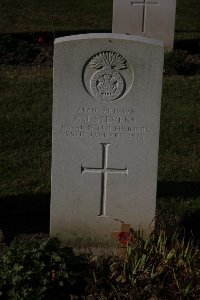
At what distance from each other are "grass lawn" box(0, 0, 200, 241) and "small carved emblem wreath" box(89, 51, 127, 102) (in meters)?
1.30

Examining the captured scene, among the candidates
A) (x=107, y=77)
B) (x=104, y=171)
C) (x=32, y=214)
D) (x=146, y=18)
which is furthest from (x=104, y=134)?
(x=146, y=18)

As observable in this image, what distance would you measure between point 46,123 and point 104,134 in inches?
134

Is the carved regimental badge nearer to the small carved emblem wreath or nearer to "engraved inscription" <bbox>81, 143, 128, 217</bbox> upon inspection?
the small carved emblem wreath

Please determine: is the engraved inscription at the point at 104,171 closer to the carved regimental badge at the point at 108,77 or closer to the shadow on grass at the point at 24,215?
the carved regimental badge at the point at 108,77

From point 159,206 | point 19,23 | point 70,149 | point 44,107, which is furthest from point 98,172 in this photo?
point 19,23

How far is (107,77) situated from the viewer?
559 centimetres

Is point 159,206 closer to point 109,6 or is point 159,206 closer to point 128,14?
point 128,14

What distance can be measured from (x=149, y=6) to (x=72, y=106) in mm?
6589

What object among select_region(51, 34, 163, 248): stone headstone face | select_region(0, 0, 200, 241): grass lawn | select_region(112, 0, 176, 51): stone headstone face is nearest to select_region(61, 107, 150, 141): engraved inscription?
select_region(51, 34, 163, 248): stone headstone face

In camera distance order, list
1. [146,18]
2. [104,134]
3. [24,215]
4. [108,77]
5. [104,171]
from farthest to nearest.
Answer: [146,18] < [24,215] < [104,171] < [104,134] < [108,77]

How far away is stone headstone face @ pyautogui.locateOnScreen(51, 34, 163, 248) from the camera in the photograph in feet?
18.2

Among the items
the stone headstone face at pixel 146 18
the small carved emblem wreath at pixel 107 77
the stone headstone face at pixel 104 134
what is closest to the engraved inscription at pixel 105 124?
the stone headstone face at pixel 104 134

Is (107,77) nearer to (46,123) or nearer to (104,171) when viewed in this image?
(104,171)

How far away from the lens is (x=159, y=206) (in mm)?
6777
